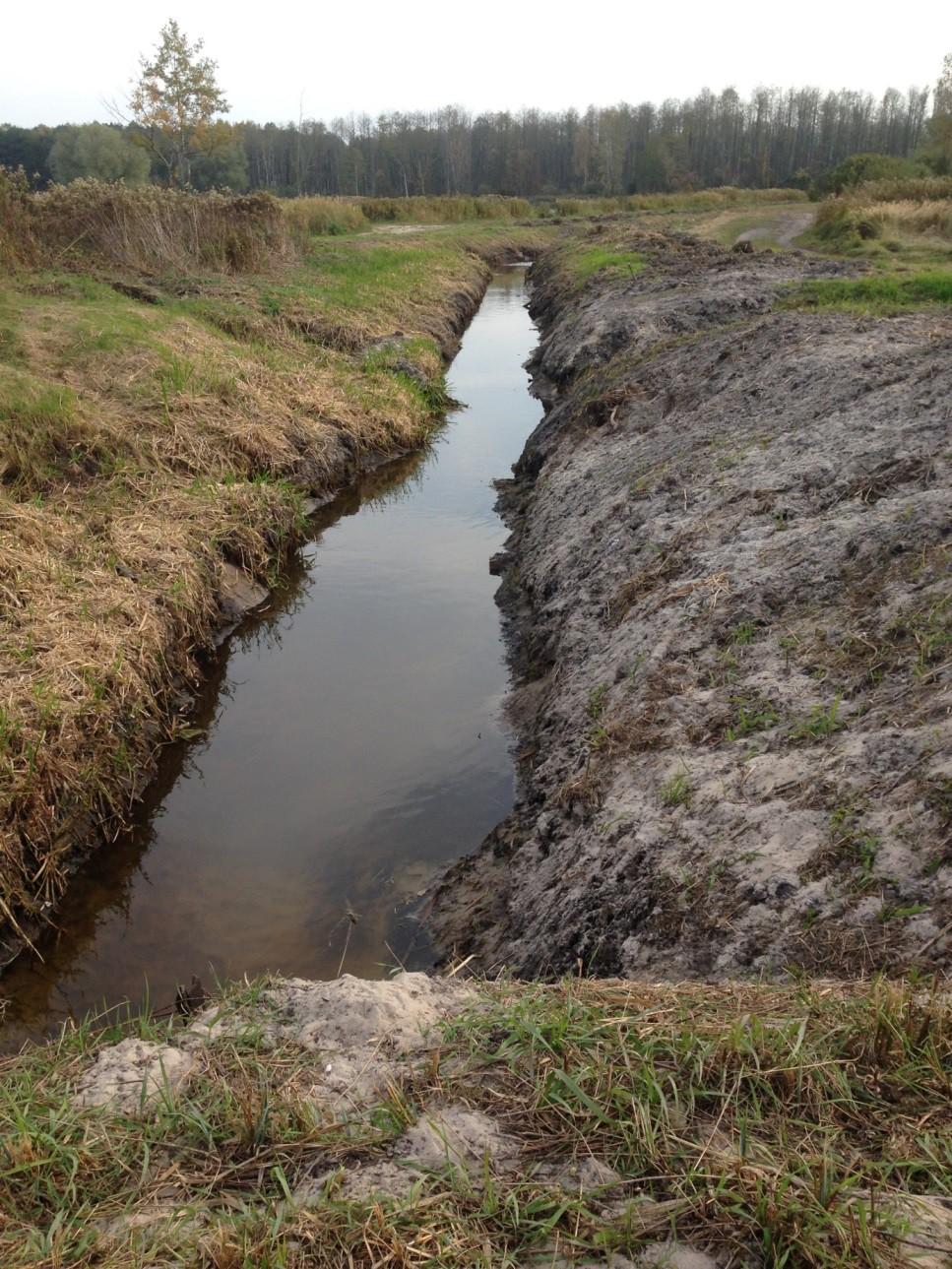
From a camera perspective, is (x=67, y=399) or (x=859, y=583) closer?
(x=859, y=583)

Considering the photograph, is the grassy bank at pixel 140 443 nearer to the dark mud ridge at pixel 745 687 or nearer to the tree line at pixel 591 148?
the dark mud ridge at pixel 745 687

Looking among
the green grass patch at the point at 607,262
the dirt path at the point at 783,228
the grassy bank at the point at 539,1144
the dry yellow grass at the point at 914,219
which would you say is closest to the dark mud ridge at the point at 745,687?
the grassy bank at the point at 539,1144

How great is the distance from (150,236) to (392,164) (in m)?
94.3

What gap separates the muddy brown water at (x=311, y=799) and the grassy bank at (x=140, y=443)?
1.09ft

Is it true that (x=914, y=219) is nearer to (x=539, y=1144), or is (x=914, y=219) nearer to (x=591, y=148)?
(x=539, y=1144)

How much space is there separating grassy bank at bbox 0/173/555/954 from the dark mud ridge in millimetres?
2495

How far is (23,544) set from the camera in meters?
7.12

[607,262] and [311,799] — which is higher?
[607,262]

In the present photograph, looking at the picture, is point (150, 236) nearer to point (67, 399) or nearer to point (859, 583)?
point (67, 399)

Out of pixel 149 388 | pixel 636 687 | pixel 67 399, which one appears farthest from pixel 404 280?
pixel 636 687

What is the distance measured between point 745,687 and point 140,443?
7.48 meters

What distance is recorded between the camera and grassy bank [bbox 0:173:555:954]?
5.63m

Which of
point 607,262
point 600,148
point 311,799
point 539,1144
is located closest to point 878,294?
point 607,262

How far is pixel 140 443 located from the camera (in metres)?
9.59
